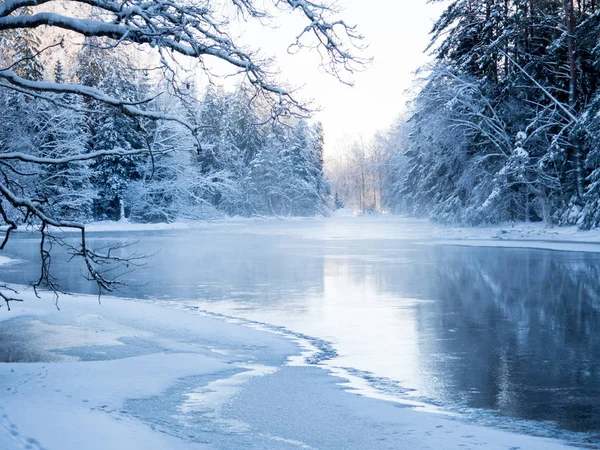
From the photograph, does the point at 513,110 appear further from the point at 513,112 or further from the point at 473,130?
the point at 473,130

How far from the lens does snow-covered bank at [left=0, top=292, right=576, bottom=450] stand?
5.74 meters

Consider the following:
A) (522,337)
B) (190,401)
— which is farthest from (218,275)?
(190,401)

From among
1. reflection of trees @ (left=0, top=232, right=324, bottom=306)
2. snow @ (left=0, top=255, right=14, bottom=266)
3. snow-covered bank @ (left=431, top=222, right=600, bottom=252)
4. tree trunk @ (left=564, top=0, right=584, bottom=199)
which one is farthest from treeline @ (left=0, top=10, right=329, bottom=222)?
tree trunk @ (left=564, top=0, right=584, bottom=199)

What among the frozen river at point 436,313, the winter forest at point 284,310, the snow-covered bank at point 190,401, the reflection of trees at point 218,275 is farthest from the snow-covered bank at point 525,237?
the snow-covered bank at point 190,401

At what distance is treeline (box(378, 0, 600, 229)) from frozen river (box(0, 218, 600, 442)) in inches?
342

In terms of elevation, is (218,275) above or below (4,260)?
below

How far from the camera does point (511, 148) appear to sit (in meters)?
37.2

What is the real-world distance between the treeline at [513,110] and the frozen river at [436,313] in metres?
8.69

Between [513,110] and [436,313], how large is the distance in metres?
27.4

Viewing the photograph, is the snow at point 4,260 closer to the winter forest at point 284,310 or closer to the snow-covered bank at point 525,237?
the winter forest at point 284,310

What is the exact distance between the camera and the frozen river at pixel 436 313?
762cm

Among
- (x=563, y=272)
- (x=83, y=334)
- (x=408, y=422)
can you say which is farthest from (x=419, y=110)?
→ (x=408, y=422)

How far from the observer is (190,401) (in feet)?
23.3

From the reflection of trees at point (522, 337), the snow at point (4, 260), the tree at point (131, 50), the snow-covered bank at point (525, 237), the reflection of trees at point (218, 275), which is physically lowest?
the reflection of trees at point (522, 337)
